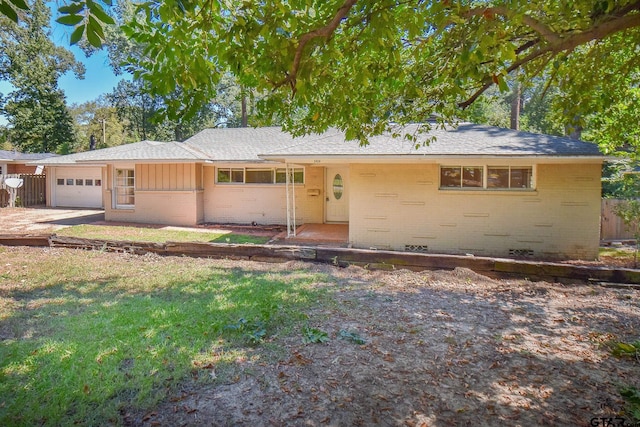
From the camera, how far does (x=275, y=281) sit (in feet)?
20.8

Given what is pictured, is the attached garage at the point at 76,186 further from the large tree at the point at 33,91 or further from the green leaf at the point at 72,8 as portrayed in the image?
the green leaf at the point at 72,8

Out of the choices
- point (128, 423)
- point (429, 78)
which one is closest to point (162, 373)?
point (128, 423)

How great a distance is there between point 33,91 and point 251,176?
26.7 m

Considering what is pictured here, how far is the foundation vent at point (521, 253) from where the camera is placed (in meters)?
10.5

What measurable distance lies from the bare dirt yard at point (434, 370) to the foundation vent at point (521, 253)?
511 cm

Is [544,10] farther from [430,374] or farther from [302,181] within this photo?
[302,181]

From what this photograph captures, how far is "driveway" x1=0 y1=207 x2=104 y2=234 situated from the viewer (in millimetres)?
13695

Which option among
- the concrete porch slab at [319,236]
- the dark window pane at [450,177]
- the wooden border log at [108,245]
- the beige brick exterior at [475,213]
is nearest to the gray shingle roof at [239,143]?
the concrete porch slab at [319,236]

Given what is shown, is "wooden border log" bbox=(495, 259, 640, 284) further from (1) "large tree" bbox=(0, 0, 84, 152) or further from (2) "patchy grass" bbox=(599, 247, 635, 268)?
(1) "large tree" bbox=(0, 0, 84, 152)

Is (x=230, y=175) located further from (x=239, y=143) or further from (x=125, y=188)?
(x=125, y=188)

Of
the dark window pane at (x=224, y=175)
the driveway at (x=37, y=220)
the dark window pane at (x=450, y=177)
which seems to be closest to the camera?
the dark window pane at (x=450, y=177)

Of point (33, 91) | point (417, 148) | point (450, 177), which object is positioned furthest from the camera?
point (33, 91)

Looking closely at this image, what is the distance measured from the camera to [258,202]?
15.7 m

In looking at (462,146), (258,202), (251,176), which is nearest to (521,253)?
(462,146)
